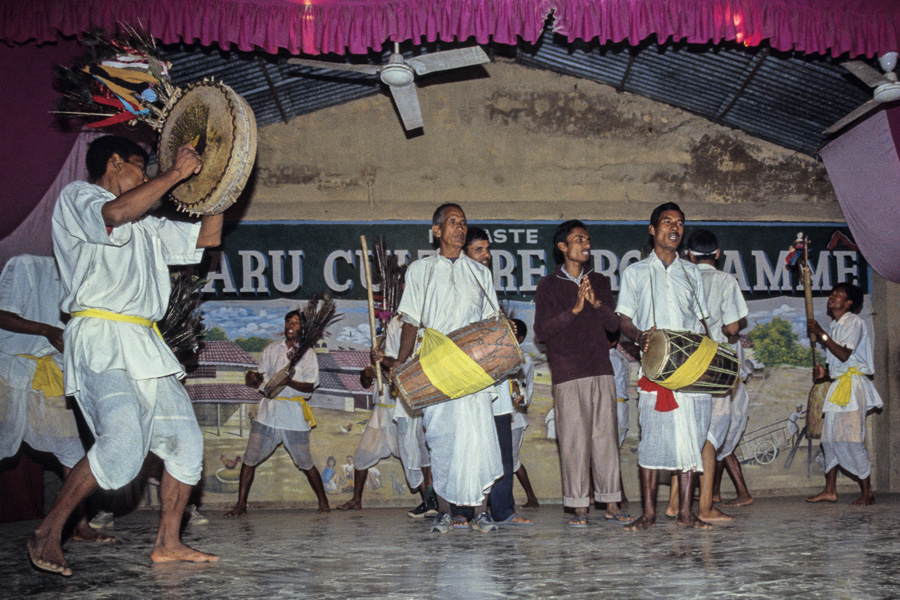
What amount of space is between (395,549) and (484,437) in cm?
102

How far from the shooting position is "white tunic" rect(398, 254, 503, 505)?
500 centimetres

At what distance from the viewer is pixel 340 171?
8.90 m

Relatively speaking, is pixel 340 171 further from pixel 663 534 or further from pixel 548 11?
pixel 663 534

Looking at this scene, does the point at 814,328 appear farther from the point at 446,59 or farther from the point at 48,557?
the point at 48,557

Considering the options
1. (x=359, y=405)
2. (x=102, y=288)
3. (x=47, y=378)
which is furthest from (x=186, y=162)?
(x=359, y=405)

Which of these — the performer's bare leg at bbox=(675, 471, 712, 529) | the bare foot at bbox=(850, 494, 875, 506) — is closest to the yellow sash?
the performer's bare leg at bbox=(675, 471, 712, 529)

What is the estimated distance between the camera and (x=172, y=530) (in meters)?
3.93

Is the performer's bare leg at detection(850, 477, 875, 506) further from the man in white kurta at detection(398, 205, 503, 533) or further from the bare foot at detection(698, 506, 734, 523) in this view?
the man in white kurta at detection(398, 205, 503, 533)

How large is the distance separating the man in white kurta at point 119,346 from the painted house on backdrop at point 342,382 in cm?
444

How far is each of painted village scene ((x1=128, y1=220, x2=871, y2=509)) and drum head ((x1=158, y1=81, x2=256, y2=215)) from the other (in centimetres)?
457

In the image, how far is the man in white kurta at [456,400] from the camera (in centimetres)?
500

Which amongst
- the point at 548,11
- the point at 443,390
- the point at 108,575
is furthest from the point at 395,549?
the point at 548,11

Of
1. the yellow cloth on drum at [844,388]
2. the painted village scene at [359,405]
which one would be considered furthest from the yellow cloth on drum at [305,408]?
the yellow cloth on drum at [844,388]

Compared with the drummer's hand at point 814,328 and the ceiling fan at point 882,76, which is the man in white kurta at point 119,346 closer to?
the ceiling fan at point 882,76
